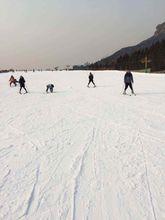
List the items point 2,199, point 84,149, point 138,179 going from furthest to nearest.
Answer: point 84,149
point 138,179
point 2,199

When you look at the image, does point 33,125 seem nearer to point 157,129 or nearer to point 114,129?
point 114,129

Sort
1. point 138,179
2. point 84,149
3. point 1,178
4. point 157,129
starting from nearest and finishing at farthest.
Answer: point 138,179
point 1,178
point 84,149
point 157,129

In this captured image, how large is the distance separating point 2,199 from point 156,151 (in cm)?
363

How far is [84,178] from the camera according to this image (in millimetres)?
5840

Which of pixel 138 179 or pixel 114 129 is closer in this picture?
pixel 138 179

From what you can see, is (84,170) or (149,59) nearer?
(84,170)

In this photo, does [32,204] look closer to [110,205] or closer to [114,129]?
[110,205]

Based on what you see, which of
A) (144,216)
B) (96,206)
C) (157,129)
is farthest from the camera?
(157,129)

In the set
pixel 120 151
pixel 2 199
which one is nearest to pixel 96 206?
pixel 2 199

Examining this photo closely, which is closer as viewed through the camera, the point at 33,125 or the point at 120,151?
the point at 120,151

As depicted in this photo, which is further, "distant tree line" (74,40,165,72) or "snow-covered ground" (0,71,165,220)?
"distant tree line" (74,40,165,72)

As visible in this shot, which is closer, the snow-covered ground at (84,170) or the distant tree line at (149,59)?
the snow-covered ground at (84,170)

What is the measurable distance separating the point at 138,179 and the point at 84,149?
2311 mm

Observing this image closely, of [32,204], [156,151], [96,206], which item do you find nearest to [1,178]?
[32,204]
